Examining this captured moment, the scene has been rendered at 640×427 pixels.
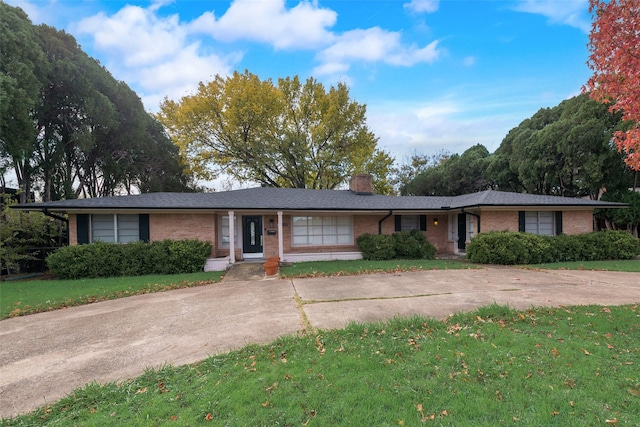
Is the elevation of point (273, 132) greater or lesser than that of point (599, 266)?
greater

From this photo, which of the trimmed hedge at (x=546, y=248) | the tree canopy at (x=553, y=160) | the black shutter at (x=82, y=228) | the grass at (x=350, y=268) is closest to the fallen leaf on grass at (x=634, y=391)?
the grass at (x=350, y=268)

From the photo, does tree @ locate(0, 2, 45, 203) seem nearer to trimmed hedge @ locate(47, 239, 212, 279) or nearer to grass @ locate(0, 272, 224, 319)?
trimmed hedge @ locate(47, 239, 212, 279)

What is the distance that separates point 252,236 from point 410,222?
791 centimetres

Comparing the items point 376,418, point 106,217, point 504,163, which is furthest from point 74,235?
point 504,163

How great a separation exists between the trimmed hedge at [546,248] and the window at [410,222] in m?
3.07

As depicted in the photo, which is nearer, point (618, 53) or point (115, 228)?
point (618, 53)

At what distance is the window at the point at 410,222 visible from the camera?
14688 mm

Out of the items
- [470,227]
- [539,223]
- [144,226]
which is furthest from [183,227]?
[539,223]

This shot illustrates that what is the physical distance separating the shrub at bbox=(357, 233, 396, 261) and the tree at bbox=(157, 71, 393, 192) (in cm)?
1222

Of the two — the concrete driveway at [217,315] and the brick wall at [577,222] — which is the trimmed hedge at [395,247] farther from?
the brick wall at [577,222]

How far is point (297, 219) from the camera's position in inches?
547

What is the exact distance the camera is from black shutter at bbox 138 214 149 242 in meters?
11.7

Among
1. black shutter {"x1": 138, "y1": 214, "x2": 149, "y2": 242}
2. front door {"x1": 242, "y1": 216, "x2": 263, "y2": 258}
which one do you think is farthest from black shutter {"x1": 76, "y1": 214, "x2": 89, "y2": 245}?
front door {"x1": 242, "y1": 216, "x2": 263, "y2": 258}

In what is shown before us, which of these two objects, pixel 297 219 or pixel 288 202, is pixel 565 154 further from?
pixel 288 202
